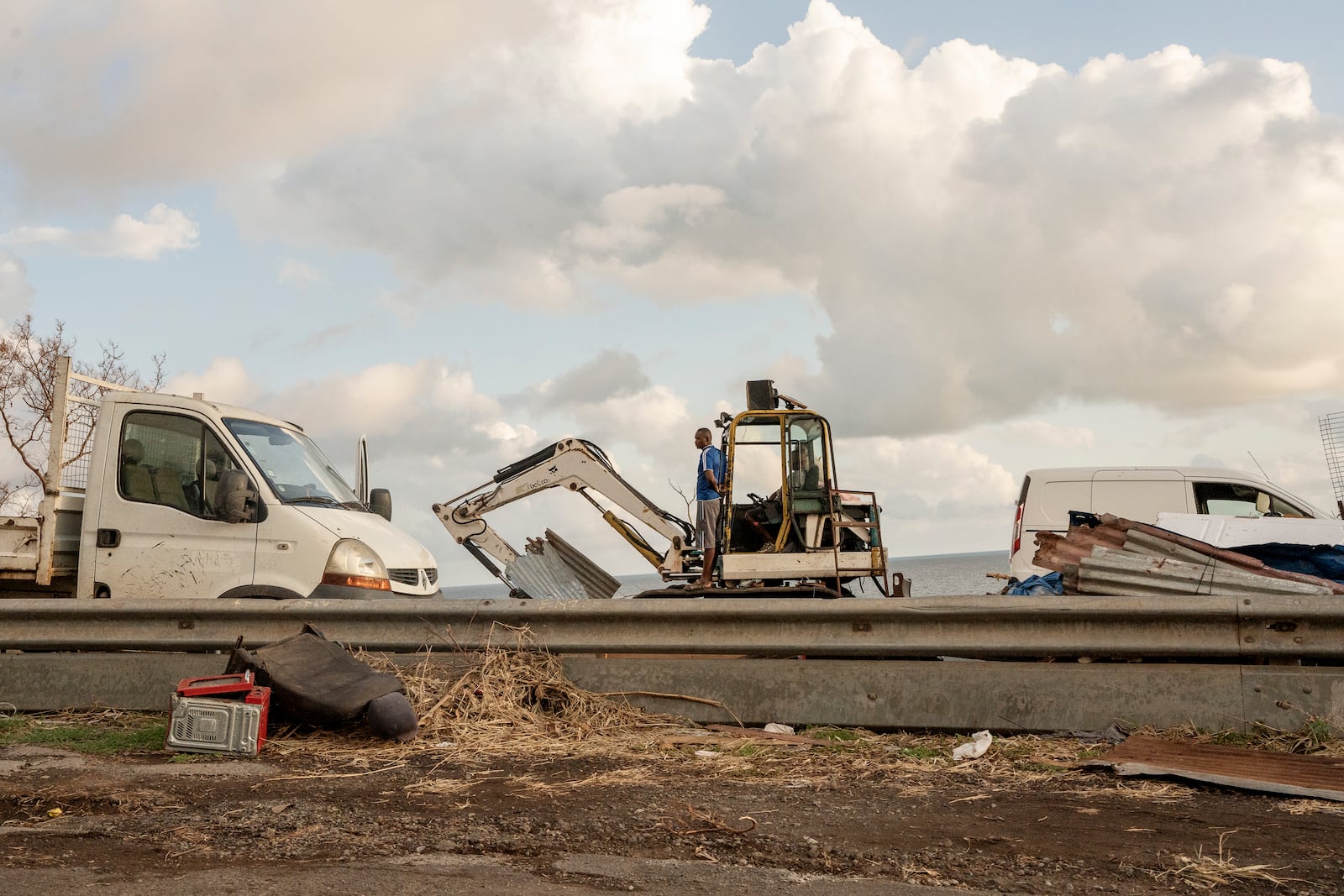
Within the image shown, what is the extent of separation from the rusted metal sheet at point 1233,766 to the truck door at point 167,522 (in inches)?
224

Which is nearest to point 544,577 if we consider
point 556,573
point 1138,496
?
point 556,573

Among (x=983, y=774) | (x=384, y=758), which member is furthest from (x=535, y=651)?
(x=983, y=774)

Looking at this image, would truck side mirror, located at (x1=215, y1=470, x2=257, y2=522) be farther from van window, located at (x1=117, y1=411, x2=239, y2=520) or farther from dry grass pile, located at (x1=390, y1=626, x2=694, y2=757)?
dry grass pile, located at (x1=390, y1=626, x2=694, y2=757)

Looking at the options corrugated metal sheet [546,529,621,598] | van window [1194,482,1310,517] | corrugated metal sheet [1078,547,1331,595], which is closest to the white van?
van window [1194,482,1310,517]

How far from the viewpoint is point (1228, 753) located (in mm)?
4777

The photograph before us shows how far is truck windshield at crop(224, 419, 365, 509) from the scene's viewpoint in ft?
25.7

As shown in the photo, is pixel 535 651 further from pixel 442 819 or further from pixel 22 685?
pixel 22 685

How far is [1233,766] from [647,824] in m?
2.66

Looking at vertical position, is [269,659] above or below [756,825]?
above

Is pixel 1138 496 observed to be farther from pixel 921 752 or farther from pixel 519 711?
pixel 519 711

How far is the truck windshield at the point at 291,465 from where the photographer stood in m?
7.85

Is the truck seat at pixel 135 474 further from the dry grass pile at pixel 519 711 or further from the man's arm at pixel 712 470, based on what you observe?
the man's arm at pixel 712 470

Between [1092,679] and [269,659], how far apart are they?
13.5 feet

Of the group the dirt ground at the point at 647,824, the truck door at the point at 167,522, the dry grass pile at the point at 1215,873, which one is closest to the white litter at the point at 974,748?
the dirt ground at the point at 647,824
